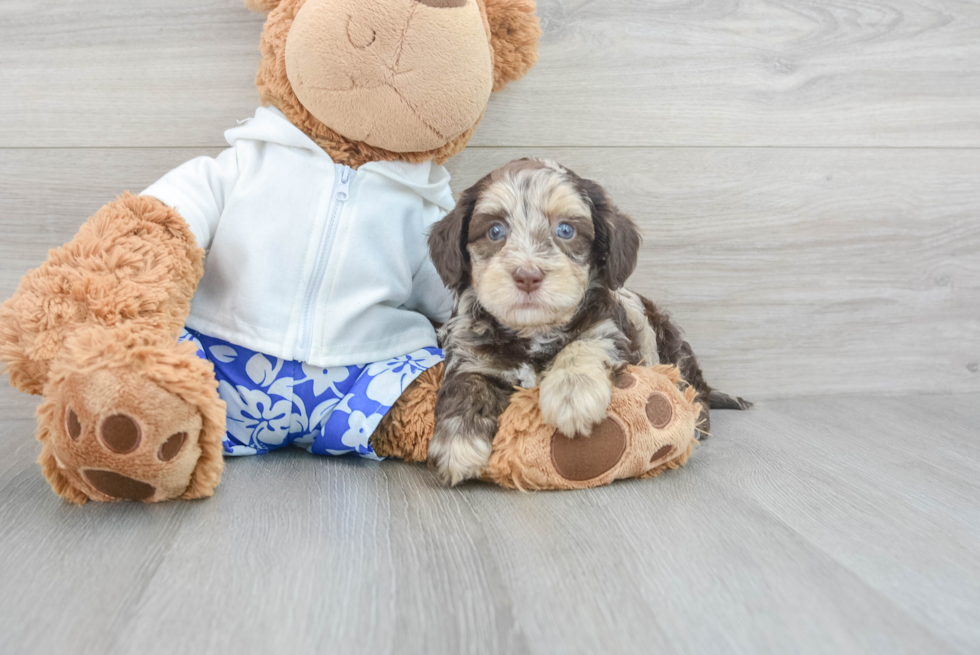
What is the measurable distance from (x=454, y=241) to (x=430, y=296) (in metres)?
0.34

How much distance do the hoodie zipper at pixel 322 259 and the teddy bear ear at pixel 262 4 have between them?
0.40 m

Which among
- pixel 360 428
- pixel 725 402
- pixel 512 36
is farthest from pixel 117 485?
pixel 725 402

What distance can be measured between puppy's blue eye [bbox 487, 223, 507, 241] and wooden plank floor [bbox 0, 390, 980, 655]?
519mm

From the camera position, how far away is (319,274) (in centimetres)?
162

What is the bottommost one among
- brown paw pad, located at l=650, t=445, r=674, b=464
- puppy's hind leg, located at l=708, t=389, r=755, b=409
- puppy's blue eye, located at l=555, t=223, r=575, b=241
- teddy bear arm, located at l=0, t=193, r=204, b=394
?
puppy's hind leg, located at l=708, t=389, r=755, b=409

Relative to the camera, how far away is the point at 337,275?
1629 mm

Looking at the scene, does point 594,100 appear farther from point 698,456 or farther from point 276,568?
point 276,568

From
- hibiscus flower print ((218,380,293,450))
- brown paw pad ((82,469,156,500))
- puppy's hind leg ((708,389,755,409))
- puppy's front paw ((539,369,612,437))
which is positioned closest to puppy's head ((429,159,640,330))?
puppy's front paw ((539,369,612,437))

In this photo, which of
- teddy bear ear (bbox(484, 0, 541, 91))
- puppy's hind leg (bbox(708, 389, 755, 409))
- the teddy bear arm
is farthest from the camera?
puppy's hind leg (bbox(708, 389, 755, 409))

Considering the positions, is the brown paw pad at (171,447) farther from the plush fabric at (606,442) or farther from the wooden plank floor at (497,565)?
the plush fabric at (606,442)

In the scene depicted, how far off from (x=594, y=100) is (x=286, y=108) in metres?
0.91

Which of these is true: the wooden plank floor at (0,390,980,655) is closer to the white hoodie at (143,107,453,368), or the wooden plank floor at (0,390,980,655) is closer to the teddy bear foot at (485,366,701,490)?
the teddy bear foot at (485,366,701,490)

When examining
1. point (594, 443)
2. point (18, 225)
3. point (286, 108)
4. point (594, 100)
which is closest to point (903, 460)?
point (594, 443)

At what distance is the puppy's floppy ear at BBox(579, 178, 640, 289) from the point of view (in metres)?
1.52
